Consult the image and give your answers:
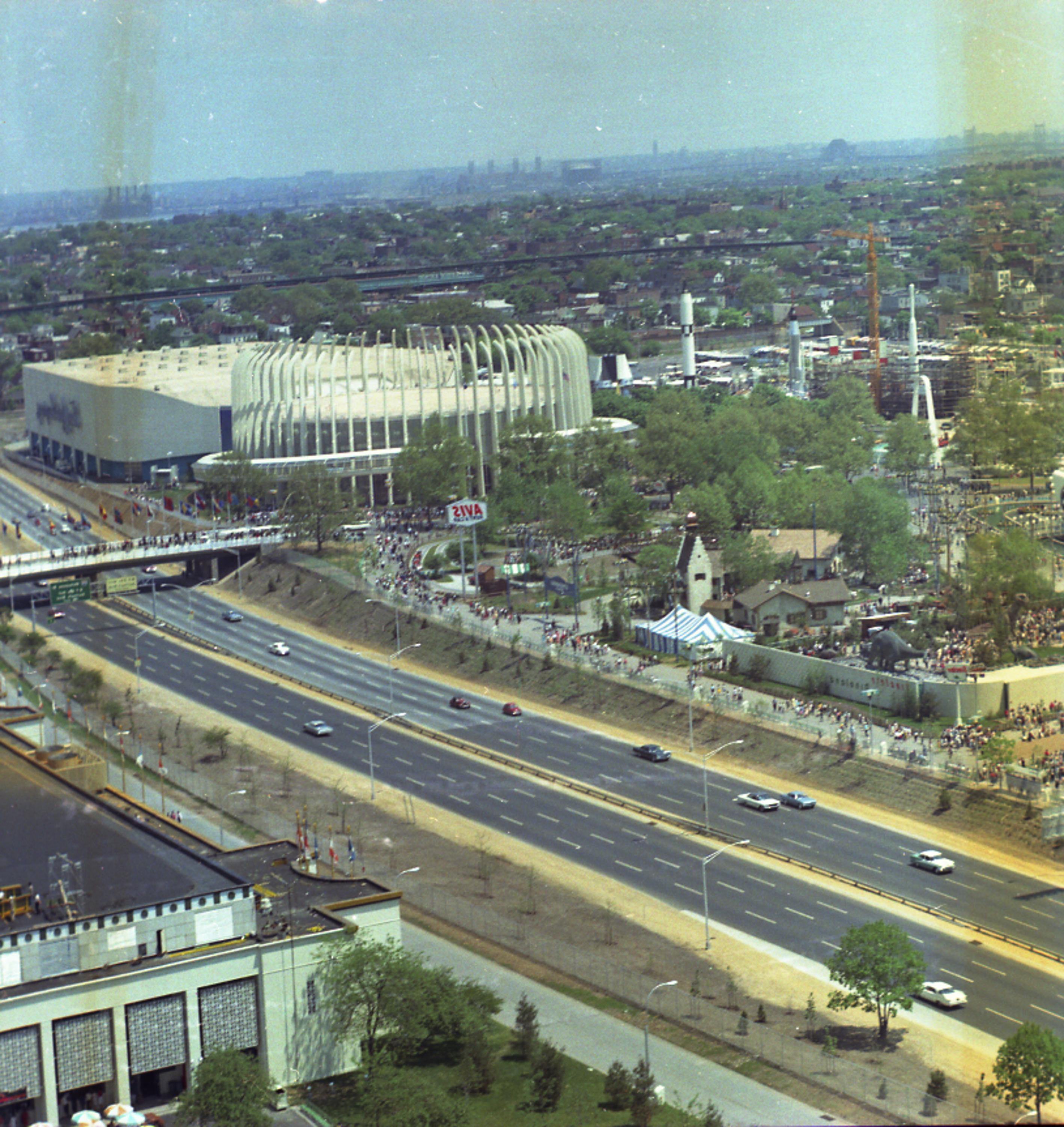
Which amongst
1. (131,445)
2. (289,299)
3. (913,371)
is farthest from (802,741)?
(289,299)

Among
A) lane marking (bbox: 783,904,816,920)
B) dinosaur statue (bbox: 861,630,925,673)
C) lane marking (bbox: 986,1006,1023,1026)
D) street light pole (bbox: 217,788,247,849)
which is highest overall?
dinosaur statue (bbox: 861,630,925,673)

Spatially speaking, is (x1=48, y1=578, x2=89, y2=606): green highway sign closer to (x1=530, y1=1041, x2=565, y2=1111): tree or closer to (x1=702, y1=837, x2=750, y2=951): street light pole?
(x1=702, y1=837, x2=750, y2=951): street light pole

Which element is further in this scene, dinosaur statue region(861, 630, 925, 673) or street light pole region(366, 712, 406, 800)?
dinosaur statue region(861, 630, 925, 673)

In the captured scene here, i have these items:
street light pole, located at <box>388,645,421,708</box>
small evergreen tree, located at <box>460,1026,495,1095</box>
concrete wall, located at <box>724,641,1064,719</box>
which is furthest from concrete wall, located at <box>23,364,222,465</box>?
small evergreen tree, located at <box>460,1026,495,1095</box>

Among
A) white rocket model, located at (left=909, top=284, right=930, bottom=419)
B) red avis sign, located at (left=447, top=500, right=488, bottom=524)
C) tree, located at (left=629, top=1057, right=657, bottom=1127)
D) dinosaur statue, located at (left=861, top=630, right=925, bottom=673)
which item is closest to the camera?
tree, located at (left=629, top=1057, right=657, bottom=1127)

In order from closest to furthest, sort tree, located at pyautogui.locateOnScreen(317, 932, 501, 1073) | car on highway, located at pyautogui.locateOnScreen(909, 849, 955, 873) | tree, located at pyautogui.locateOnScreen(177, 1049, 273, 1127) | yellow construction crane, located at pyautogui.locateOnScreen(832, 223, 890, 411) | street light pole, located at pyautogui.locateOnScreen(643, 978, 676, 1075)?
tree, located at pyautogui.locateOnScreen(177, 1049, 273, 1127), tree, located at pyautogui.locateOnScreen(317, 932, 501, 1073), street light pole, located at pyautogui.locateOnScreen(643, 978, 676, 1075), car on highway, located at pyautogui.locateOnScreen(909, 849, 955, 873), yellow construction crane, located at pyautogui.locateOnScreen(832, 223, 890, 411)

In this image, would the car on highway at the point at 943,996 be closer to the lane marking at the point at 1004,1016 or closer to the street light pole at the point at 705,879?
the lane marking at the point at 1004,1016

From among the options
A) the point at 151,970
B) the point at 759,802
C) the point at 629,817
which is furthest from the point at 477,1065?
the point at 759,802

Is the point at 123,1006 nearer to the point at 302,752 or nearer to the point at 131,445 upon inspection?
the point at 302,752
